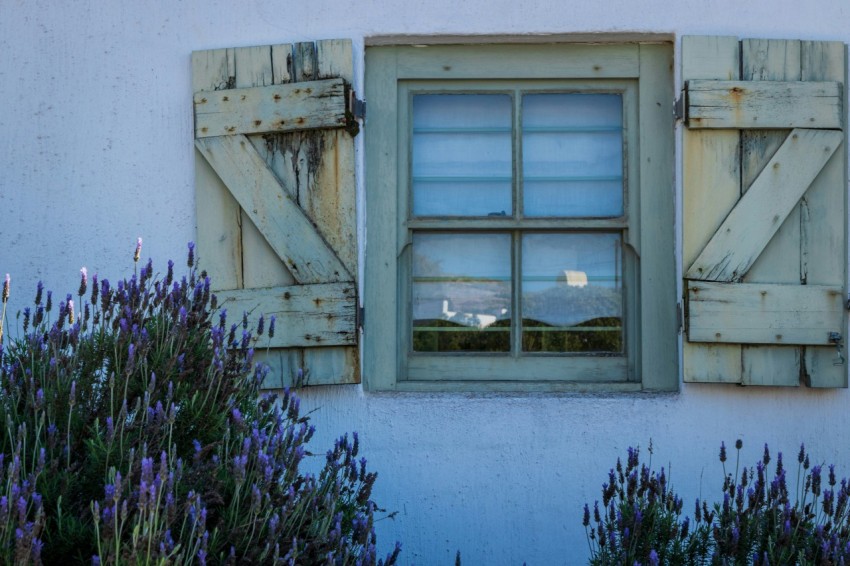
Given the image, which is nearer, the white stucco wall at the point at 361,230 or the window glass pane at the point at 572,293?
the white stucco wall at the point at 361,230

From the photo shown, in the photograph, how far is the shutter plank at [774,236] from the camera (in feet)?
14.3

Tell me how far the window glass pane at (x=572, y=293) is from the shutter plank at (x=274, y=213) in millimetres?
835

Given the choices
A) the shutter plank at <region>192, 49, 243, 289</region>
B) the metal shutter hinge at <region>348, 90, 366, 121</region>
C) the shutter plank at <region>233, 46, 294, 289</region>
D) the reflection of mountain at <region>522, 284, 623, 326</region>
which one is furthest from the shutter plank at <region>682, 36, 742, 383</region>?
the shutter plank at <region>192, 49, 243, 289</region>

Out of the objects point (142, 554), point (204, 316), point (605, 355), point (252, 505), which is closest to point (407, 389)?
point (605, 355)

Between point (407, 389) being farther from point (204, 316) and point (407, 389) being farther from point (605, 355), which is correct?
point (204, 316)

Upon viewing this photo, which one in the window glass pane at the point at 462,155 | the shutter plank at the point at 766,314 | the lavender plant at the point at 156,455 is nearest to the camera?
the lavender plant at the point at 156,455

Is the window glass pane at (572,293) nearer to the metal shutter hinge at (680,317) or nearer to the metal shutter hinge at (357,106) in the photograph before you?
the metal shutter hinge at (680,317)

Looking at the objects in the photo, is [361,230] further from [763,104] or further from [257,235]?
[763,104]

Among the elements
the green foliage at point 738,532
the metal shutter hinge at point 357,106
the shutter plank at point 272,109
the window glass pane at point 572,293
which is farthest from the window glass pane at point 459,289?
the green foliage at point 738,532

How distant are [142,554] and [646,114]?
2995 millimetres

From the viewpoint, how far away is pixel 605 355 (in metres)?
4.64

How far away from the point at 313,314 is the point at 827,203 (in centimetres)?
213

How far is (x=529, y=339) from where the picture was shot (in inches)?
184

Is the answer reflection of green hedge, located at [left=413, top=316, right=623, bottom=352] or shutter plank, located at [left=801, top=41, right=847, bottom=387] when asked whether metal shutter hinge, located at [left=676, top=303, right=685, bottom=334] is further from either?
shutter plank, located at [left=801, top=41, right=847, bottom=387]
